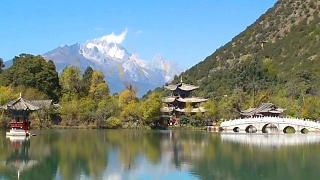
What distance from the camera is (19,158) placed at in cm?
2197

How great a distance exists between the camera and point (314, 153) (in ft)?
82.5

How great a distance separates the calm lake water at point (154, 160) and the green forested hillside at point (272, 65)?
2349cm

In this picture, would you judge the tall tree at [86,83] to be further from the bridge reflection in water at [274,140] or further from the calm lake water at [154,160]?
the calm lake water at [154,160]

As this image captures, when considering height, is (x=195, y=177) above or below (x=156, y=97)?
below

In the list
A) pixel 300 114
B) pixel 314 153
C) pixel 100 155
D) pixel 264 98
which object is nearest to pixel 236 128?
pixel 300 114

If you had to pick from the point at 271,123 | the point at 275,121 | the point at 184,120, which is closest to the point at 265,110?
the point at 271,123

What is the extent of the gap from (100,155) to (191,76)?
234ft

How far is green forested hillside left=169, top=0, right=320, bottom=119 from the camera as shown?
2221 inches

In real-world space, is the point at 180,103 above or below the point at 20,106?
above

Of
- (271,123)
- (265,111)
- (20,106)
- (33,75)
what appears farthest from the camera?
(33,75)

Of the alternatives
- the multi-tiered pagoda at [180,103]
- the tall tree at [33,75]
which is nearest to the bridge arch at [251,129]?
the multi-tiered pagoda at [180,103]

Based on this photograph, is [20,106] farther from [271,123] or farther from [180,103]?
[180,103]

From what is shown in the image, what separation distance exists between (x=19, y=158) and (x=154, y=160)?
598 centimetres

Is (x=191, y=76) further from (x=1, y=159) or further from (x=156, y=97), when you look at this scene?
(x=1, y=159)
